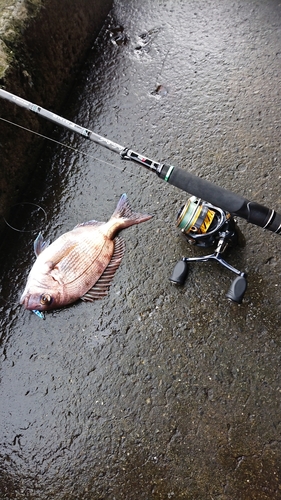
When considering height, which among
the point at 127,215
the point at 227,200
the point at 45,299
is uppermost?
the point at 227,200

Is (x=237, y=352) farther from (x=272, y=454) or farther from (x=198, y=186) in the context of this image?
(x=198, y=186)

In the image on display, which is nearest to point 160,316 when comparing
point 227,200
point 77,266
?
point 77,266

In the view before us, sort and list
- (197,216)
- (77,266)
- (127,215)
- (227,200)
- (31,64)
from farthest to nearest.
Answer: (31,64) → (127,215) → (77,266) → (197,216) → (227,200)

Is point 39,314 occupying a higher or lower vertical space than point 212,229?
lower

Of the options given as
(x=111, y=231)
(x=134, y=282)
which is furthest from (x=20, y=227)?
(x=134, y=282)

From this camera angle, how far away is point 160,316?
3064 millimetres

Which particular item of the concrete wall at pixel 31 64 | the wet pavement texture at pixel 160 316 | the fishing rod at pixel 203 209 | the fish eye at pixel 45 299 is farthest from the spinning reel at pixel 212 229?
the concrete wall at pixel 31 64

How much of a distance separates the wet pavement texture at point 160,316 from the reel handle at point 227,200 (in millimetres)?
673

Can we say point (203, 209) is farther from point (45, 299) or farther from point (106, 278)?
point (45, 299)

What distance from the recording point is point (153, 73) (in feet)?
12.5

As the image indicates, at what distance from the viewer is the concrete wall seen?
331 centimetres

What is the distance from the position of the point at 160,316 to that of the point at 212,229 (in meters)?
0.80

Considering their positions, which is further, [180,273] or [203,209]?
[180,273]

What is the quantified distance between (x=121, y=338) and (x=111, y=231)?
88 cm
